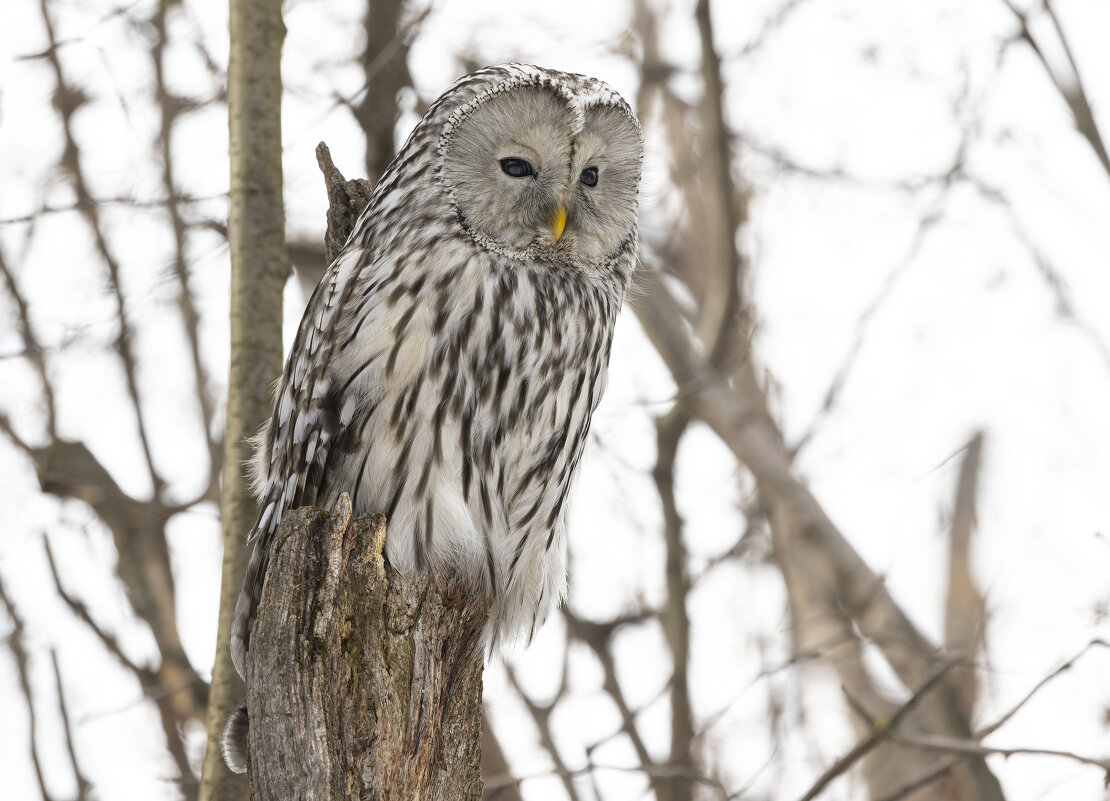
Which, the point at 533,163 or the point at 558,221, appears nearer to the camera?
the point at 558,221

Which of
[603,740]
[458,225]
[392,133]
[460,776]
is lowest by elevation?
[460,776]

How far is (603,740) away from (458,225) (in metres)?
2.20

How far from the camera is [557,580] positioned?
3717 mm

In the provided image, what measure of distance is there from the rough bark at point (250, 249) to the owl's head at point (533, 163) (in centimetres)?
82

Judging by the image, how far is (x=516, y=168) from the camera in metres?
3.63

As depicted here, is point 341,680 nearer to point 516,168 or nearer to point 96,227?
point 516,168

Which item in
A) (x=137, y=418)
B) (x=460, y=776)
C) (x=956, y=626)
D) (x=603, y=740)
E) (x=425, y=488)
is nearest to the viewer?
(x=460, y=776)

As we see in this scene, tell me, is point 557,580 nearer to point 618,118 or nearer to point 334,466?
point 334,466

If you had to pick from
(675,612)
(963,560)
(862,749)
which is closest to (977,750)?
(862,749)

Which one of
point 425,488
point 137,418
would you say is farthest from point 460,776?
point 137,418

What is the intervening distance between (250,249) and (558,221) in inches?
47.5

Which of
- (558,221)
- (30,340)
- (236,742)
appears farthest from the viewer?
(30,340)

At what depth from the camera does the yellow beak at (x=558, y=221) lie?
351 cm

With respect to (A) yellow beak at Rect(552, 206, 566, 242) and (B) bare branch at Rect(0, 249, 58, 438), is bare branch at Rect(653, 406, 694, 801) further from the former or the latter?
(B) bare branch at Rect(0, 249, 58, 438)
